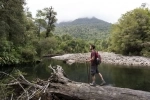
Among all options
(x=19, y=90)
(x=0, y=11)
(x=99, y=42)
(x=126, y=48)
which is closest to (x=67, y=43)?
(x=99, y=42)

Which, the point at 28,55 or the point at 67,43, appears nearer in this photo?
the point at 28,55

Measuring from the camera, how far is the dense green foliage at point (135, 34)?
182 feet

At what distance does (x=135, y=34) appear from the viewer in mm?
57094

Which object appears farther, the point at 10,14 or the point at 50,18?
the point at 50,18

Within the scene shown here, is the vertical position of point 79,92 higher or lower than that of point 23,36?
lower

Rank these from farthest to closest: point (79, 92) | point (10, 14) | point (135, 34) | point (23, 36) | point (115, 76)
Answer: point (135, 34), point (23, 36), point (115, 76), point (10, 14), point (79, 92)

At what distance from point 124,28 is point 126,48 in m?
5.22

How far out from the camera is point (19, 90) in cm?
1070

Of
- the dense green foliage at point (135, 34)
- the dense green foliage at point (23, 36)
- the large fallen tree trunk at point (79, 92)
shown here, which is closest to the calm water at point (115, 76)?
the dense green foliage at point (23, 36)

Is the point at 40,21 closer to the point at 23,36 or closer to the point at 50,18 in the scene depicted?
the point at 50,18

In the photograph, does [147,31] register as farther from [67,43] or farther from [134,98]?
[134,98]

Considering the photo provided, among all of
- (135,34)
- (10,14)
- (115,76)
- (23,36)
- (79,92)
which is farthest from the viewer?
(135,34)

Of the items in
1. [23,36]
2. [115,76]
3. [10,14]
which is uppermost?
[10,14]

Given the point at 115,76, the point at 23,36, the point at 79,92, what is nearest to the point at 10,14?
the point at 23,36
